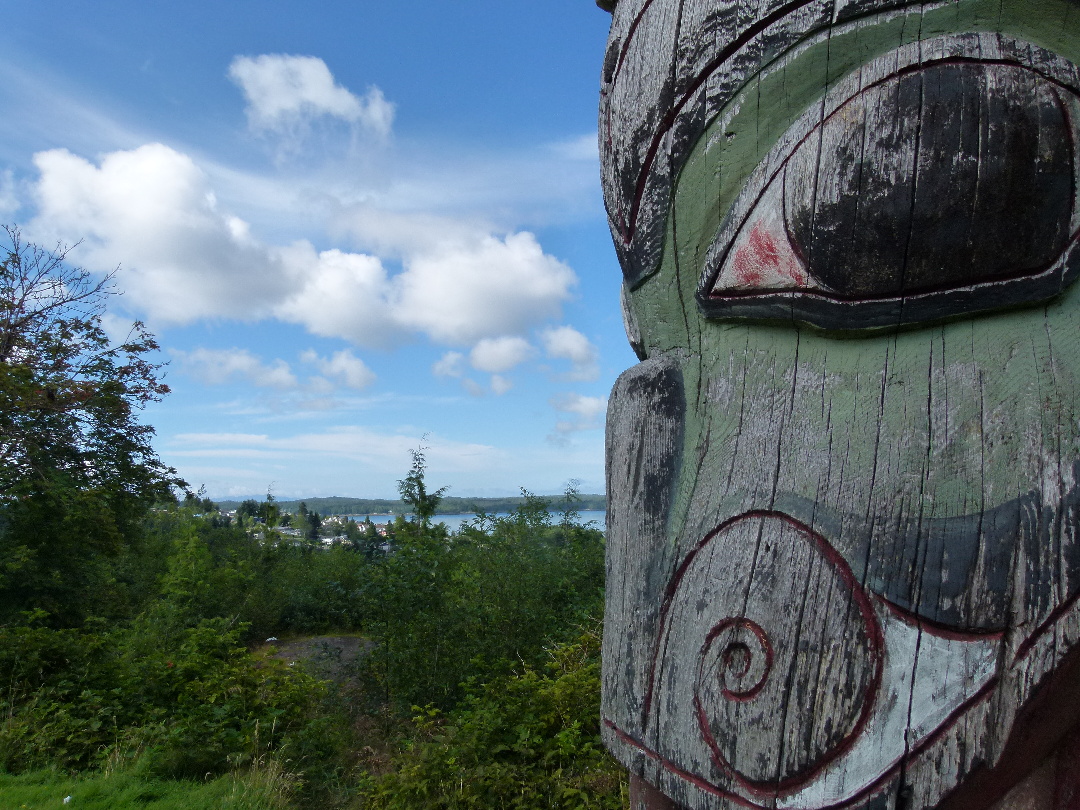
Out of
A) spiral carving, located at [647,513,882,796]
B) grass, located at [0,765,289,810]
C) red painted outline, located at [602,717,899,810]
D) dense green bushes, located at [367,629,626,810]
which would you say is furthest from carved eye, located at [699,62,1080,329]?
grass, located at [0,765,289,810]

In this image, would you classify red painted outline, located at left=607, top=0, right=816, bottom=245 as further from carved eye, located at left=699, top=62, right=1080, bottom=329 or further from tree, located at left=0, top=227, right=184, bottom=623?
tree, located at left=0, top=227, right=184, bottom=623

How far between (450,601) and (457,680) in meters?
0.75

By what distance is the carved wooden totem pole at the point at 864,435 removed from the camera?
108 centimetres

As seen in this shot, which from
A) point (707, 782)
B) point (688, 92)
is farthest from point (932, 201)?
point (707, 782)

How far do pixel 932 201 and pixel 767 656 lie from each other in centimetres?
79

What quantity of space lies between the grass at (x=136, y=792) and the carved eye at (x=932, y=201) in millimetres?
4489

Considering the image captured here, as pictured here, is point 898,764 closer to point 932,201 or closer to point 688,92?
point 932,201

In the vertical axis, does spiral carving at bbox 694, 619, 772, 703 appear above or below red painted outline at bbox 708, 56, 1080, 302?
below

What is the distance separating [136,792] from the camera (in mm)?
4496

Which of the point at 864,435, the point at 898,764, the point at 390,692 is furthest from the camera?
the point at 390,692

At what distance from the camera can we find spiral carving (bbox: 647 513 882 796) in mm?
1128

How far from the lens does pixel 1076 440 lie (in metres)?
1.09

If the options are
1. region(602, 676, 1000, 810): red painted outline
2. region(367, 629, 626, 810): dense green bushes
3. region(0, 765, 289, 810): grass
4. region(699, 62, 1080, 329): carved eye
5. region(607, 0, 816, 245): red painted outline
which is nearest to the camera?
region(602, 676, 1000, 810): red painted outline

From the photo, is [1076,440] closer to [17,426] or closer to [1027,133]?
[1027,133]
